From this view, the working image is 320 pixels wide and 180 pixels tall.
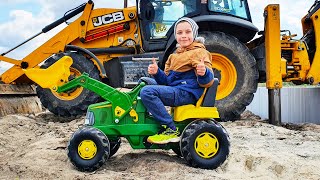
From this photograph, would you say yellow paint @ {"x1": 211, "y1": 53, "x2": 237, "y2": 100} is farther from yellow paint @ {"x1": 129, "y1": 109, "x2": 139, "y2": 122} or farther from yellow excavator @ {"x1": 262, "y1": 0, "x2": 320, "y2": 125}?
yellow paint @ {"x1": 129, "y1": 109, "x2": 139, "y2": 122}

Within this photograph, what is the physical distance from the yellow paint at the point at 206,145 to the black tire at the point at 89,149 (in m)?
0.79

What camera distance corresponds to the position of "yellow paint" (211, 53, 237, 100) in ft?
28.0

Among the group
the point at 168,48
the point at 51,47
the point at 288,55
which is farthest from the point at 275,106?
the point at 51,47

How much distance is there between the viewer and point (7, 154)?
18.2 feet

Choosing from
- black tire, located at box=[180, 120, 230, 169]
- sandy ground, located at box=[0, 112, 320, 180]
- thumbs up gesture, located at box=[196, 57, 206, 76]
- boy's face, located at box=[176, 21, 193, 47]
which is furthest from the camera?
boy's face, located at box=[176, 21, 193, 47]

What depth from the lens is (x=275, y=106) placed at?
28.5 ft

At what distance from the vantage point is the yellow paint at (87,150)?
4.44 metres

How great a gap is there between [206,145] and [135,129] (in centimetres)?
65

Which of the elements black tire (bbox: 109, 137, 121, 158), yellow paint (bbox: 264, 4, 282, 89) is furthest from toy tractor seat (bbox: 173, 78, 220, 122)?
yellow paint (bbox: 264, 4, 282, 89)

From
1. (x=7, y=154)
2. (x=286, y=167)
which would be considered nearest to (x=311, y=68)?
(x=286, y=167)

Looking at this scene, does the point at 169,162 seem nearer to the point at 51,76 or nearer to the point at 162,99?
the point at 162,99

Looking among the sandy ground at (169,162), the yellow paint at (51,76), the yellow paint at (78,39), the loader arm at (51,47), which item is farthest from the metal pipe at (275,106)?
the yellow paint at (51,76)

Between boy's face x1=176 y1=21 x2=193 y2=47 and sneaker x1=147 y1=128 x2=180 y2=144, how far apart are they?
79 cm

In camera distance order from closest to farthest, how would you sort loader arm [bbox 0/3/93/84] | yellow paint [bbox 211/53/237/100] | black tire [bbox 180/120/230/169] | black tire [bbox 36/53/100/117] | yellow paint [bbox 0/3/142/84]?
black tire [bbox 180/120/230/169], yellow paint [bbox 211/53/237/100], black tire [bbox 36/53/100/117], yellow paint [bbox 0/3/142/84], loader arm [bbox 0/3/93/84]
